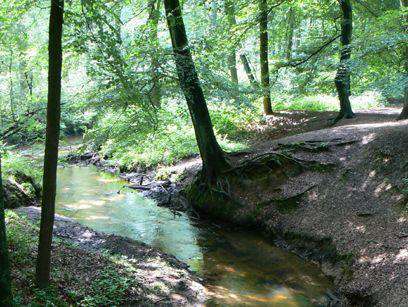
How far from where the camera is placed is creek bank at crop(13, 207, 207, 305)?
6.79 m

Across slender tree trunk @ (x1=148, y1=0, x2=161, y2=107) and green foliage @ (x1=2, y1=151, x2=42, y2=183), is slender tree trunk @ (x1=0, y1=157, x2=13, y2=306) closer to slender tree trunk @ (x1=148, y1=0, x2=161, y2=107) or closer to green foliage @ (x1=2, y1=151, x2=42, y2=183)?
slender tree trunk @ (x1=148, y1=0, x2=161, y2=107)

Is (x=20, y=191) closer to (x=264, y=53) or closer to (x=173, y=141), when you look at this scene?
(x=173, y=141)

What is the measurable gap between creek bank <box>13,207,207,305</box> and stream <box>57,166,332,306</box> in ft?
1.78

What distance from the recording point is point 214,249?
1014 cm

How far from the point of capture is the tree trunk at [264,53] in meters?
15.7

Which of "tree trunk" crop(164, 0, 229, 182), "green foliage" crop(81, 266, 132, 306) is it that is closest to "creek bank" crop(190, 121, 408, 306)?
"tree trunk" crop(164, 0, 229, 182)

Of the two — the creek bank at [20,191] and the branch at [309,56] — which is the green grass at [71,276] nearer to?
the creek bank at [20,191]

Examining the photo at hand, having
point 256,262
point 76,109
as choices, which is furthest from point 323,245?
point 76,109

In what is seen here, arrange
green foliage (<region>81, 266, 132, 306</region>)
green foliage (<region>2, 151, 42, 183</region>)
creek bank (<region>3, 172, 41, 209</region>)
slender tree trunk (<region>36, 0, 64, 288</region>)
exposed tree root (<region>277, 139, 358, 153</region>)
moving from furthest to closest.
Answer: green foliage (<region>2, 151, 42, 183</region>)
creek bank (<region>3, 172, 41, 209</region>)
exposed tree root (<region>277, 139, 358, 153</region>)
green foliage (<region>81, 266, 132, 306</region>)
slender tree trunk (<region>36, 0, 64, 288</region>)

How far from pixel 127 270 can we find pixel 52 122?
11.3ft

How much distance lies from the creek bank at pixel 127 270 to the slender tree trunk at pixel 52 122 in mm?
1042

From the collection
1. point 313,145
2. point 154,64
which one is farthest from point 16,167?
point 313,145

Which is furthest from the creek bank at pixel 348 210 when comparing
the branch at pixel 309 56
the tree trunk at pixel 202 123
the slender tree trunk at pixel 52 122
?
the slender tree trunk at pixel 52 122

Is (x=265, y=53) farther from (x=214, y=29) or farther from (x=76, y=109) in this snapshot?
(x=76, y=109)
